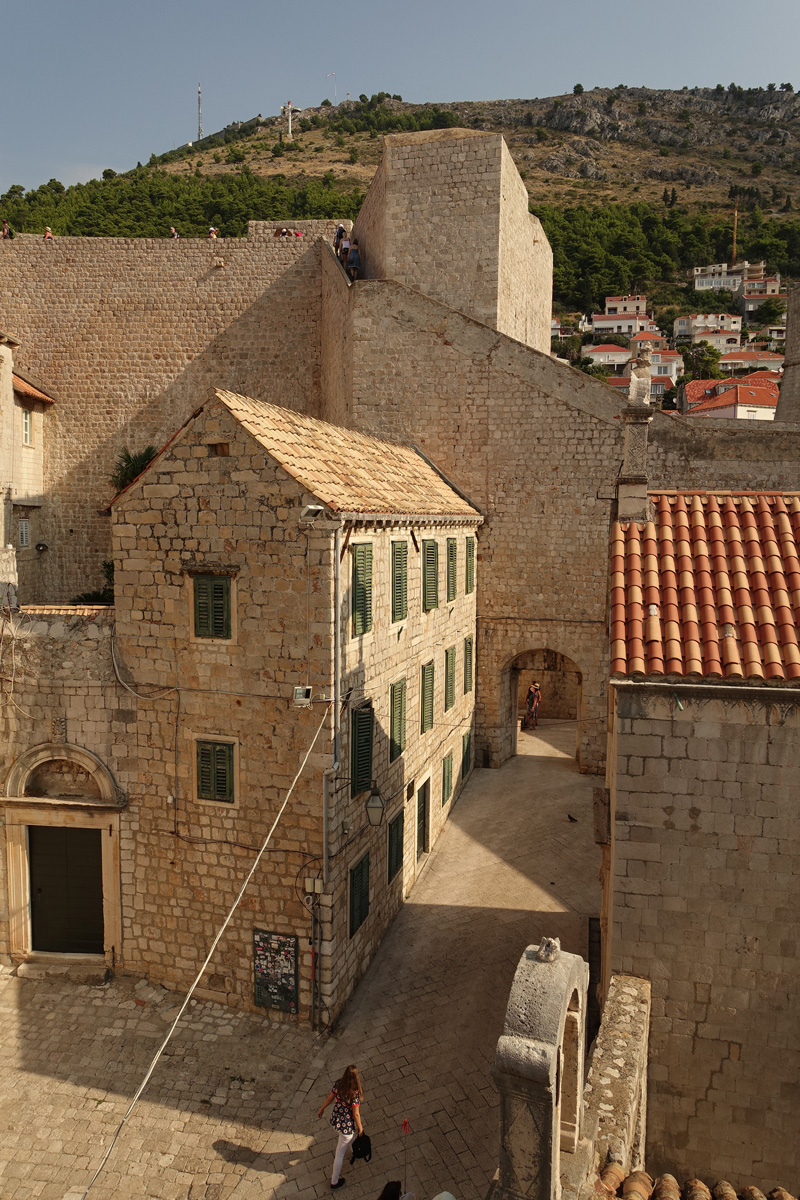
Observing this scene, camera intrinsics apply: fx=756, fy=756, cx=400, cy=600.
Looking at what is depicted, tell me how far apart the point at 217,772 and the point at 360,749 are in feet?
6.41

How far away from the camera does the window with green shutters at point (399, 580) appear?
12.2 metres

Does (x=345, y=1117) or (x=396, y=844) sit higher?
(x=396, y=844)

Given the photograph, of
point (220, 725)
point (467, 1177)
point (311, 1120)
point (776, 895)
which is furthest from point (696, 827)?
point (220, 725)

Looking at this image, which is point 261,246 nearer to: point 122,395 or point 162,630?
point 122,395

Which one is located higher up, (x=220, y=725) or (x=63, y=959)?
(x=220, y=725)

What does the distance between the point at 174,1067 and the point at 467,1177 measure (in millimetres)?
3779

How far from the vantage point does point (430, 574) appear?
1455 cm

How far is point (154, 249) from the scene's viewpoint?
26266 millimetres

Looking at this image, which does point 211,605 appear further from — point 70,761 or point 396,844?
point 396,844

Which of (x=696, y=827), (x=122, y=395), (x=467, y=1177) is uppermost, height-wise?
(x=122, y=395)

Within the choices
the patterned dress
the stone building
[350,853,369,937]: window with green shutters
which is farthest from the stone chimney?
the patterned dress

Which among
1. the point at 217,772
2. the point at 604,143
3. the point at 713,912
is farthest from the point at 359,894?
the point at 604,143

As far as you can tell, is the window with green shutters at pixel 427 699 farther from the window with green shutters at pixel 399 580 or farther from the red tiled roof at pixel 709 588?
the red tiled roof at pixel 709 588

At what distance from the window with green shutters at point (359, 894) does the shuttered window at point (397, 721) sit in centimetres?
186
